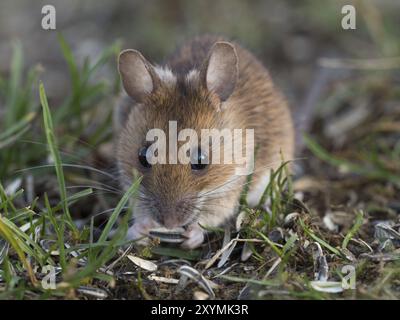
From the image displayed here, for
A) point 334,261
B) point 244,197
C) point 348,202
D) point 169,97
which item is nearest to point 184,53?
point 169,97

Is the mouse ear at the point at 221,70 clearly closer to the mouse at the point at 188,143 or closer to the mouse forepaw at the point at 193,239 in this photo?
the mouse at the point at 188,143

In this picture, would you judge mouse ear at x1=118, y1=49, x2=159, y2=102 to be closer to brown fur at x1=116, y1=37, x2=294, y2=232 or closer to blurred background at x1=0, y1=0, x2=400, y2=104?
brown fur at x1=116, y1=37, x2=294, y2=232

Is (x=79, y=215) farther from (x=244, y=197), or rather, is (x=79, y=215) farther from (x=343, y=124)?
(x=343, y=124)

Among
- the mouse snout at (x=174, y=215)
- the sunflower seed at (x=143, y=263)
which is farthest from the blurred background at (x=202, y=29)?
the sunflower seed at (x=143, y=263)

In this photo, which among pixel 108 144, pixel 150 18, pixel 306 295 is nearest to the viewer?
pixel 306 295

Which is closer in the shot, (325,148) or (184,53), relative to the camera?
(184,53)

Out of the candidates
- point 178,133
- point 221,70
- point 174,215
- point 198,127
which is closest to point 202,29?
point 221,70

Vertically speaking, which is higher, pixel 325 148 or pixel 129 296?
pixel 325 148

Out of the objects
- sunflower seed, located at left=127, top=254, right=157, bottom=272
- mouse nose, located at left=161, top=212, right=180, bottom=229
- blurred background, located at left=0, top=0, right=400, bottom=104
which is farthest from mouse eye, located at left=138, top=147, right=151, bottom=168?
blurred background, located at left=0, top=0, right=400, bottom=104
